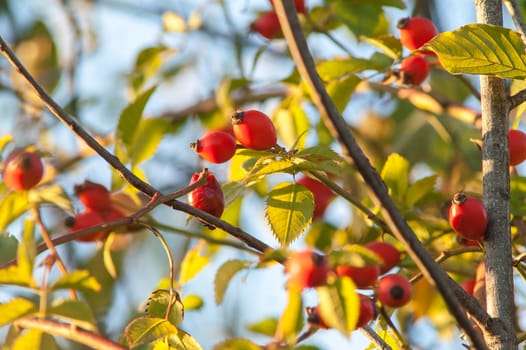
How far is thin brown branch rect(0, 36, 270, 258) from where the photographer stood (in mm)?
919

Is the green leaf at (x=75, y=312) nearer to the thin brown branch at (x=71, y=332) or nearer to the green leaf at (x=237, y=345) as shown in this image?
the thin brown branch at (x=71, y=332)

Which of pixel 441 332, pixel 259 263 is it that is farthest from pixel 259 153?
pixel 441 332

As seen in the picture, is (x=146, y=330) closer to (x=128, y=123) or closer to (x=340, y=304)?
(x=340, y=304)

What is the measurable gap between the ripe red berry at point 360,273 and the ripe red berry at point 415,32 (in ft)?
1.74

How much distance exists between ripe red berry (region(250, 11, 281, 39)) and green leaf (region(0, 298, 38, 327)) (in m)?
0.98

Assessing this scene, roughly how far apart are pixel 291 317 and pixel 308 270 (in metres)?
0.05

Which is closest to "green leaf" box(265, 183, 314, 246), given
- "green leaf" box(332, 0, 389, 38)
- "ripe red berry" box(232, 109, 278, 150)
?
"ripe red berry" box(232, 109, 278, 150)

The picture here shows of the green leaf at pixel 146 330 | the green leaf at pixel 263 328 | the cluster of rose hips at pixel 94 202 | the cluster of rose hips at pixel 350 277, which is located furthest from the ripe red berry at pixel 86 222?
the cluster of rose hips at pixel 350 277

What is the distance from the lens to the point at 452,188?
7.75 ft

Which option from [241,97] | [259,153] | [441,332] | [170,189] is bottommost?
[259,153]

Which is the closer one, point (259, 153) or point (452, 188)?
point (259, 153)

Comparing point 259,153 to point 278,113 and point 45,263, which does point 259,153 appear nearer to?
point 45,263

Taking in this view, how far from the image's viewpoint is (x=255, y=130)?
1.09 meters

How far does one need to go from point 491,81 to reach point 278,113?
0.73 meters
